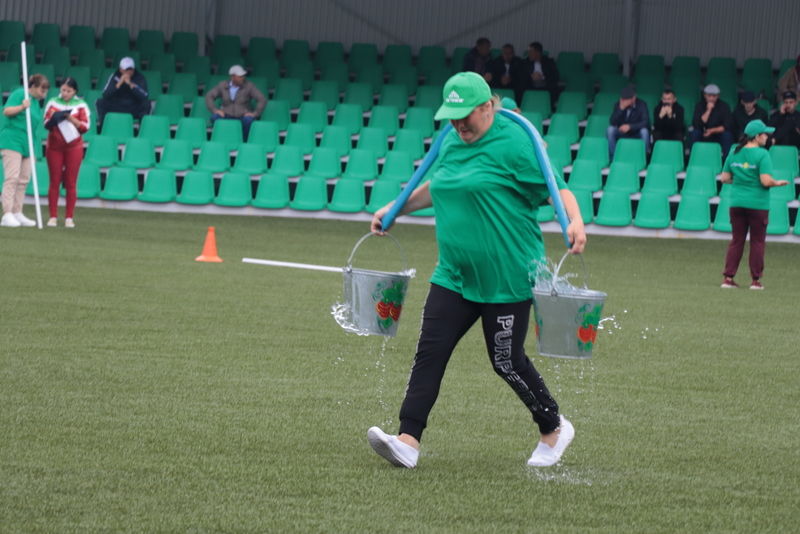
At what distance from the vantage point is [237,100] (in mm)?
22047

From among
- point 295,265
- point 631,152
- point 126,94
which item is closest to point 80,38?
point 126,94

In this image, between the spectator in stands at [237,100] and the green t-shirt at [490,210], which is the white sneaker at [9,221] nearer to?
the spectator in stands at [237,100]

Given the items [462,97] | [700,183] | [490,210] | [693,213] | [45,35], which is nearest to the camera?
[462,97]

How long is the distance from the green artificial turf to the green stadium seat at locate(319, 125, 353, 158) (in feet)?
30.0

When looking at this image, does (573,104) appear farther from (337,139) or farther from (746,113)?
(337,139)

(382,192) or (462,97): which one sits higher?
(462,97)

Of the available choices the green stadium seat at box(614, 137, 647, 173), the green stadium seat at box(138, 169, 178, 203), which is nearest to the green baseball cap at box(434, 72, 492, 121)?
the green stadium seat at box(614, 137, 647, 173)

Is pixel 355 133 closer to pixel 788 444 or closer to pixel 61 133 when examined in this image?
pixel 61 133

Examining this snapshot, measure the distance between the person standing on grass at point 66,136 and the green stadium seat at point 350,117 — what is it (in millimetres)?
6195

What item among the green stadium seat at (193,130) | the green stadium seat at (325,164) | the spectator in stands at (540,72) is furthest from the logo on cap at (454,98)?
the spectator in stands at (540,72)

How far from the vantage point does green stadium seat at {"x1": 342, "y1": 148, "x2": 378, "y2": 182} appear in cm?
2083

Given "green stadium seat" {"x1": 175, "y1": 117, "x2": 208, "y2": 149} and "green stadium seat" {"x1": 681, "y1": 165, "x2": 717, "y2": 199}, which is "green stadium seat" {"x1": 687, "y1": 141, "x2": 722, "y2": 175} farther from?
"green stadium seat" {"x1": 175, "y1": 117, "x2": 208, "y2": 149}

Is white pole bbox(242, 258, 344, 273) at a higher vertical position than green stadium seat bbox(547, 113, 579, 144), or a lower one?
lower

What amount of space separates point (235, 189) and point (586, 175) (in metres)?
5.33
